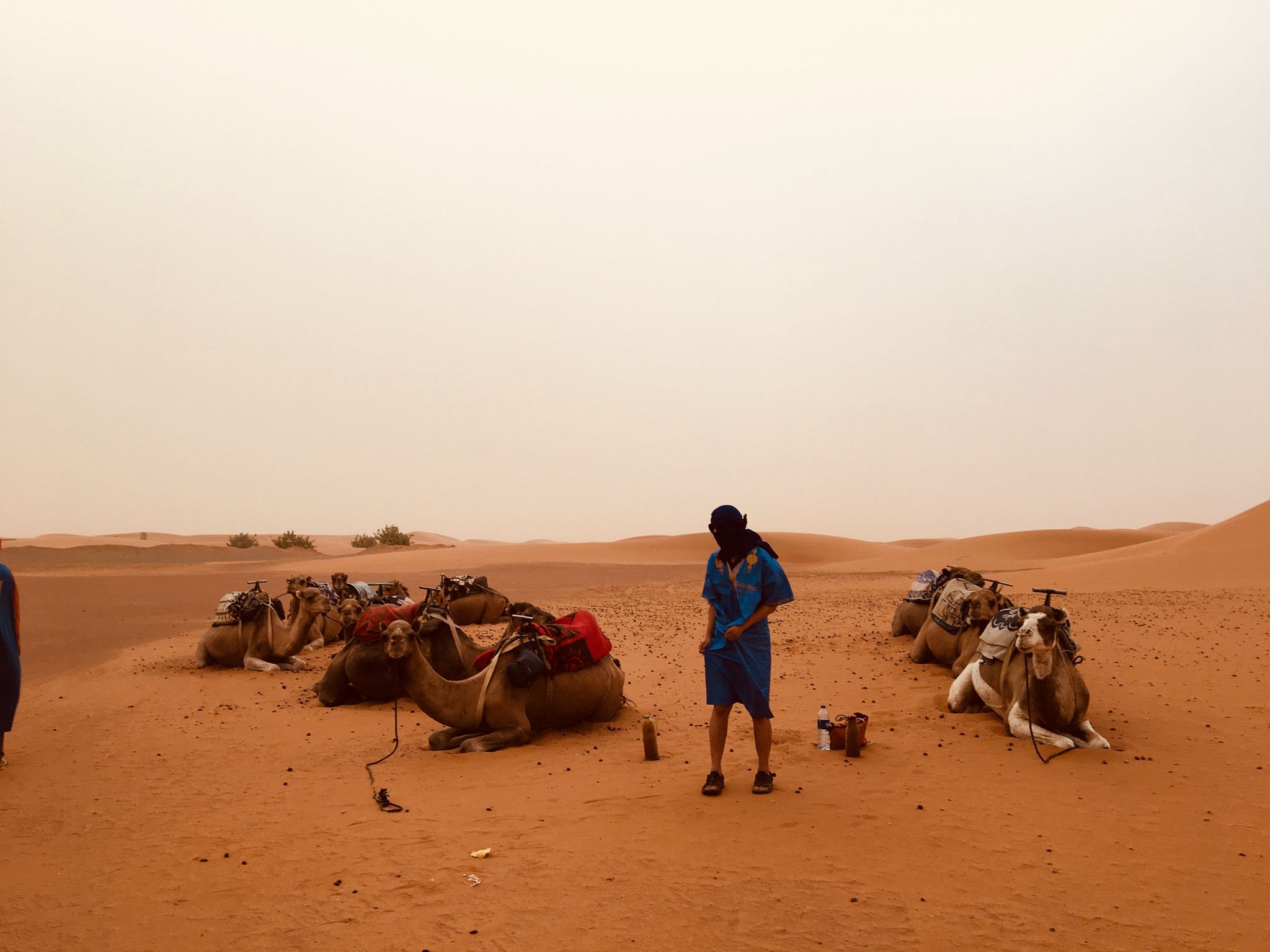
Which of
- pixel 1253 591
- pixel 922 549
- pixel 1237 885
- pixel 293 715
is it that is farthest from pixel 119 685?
pixel 922 549

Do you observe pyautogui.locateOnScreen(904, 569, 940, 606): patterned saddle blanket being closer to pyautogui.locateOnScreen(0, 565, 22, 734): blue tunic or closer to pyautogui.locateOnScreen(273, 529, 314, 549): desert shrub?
pyautogui.locateOnScreen(0, 565, 22, 734): blue tunic

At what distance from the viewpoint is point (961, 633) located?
35.2 feet

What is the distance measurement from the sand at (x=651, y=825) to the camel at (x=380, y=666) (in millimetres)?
287

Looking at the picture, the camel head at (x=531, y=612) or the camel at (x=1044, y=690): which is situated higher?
the camel head at (x=531, y=612)

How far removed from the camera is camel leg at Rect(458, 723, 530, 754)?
7496 mm

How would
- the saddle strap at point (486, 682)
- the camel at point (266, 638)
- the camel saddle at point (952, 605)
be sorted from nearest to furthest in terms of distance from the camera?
the saddle strap at point (486, 682) < the camel saddle at point (952, 605) < the camel at point (266, 638)

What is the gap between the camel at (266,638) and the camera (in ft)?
40.7

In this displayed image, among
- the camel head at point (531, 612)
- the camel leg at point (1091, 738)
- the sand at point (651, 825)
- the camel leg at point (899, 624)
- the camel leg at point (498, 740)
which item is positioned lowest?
the sand at point (651, 825)

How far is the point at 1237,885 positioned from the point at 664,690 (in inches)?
259

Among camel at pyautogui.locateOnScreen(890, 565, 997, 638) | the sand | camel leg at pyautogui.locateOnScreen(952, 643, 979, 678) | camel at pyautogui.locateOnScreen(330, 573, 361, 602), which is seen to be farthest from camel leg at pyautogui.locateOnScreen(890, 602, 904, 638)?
camel at pyautogui.locateOnScreen(330, 573, 361, 602)

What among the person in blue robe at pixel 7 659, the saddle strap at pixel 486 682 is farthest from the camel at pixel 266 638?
the saddle strap at pixel 486 682

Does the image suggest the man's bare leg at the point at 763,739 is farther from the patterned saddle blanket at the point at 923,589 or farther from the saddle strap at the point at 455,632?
the patterned saddle blanket at the point at 923,589

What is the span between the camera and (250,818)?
19.8ft

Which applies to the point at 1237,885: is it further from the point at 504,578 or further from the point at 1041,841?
the point at 504,578
